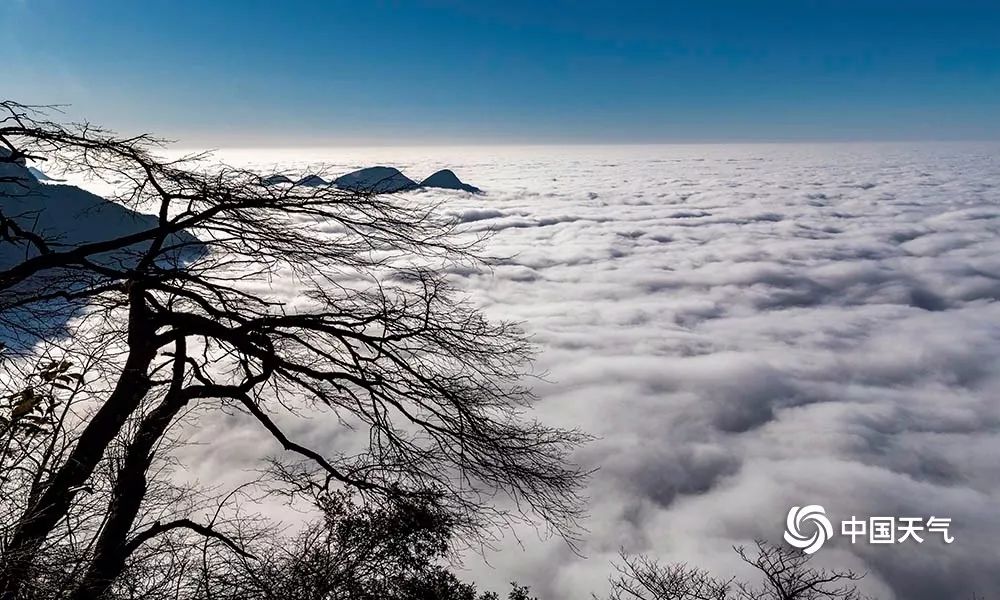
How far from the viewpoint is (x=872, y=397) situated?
107 meters

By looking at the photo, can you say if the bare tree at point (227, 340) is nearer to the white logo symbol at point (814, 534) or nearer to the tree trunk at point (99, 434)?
the tree trunk at point (99, 434)

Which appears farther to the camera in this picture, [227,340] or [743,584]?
[743,584]

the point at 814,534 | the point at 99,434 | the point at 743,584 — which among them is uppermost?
the point at 99,434

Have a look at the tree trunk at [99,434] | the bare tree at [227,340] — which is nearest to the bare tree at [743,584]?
the bare tree at [227,340]

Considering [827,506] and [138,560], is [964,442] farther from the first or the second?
[138,560]

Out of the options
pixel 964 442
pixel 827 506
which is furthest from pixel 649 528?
pixel 964 442

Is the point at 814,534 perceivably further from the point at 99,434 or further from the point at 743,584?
the point at 99,434

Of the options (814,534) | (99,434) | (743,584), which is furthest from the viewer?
(814,534)

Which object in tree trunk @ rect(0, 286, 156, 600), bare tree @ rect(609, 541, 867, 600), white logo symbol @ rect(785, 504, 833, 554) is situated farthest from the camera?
white logo symbol @ rect(785, 504, 833, 554)

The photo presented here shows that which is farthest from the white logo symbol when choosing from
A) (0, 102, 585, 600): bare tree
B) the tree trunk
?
the tree trunk

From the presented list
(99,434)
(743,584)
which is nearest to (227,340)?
(99,434)

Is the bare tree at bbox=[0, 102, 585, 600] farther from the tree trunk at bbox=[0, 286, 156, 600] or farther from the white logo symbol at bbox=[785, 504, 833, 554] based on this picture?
the white logo symbol at bbox=[785, 504, 833, 554]

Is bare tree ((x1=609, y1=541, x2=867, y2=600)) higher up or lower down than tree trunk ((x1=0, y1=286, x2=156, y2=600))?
lower down

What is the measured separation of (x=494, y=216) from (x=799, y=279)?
103m
